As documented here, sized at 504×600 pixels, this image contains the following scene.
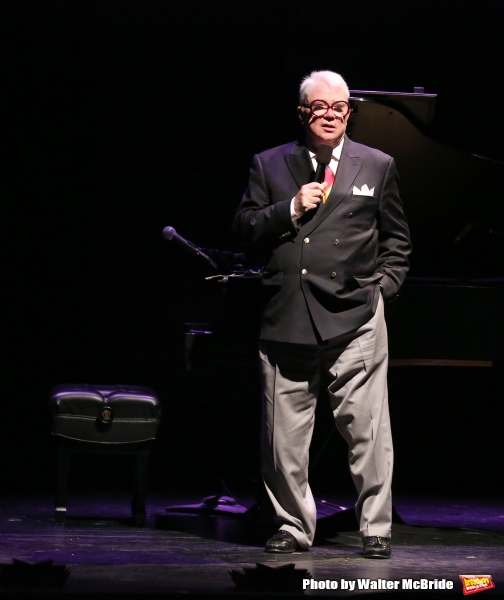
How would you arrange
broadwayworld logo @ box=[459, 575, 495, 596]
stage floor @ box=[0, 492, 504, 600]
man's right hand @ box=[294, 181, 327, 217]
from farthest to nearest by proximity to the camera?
man's right hand @ box=[294, 181, 327, 217] < stage floor @ box=[0, 492, 504, 600] < broadwayworld logo @ box=[459, 575, 495, 596]

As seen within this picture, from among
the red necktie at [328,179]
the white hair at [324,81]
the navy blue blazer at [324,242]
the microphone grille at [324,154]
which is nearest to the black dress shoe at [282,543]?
the navy blue blazer at [324,242]

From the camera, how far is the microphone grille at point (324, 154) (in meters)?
3.61

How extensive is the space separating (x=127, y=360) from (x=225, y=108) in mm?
→ 1461

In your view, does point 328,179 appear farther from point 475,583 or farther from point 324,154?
point 475,583

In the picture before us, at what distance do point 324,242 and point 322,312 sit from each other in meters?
0.25

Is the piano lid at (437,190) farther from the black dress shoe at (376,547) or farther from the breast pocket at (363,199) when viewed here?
the black dress shoe at (376,547)

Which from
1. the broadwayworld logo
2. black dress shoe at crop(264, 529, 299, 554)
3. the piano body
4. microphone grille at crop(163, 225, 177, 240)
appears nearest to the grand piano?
the piano body

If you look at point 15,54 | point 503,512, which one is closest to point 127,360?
point 15,54

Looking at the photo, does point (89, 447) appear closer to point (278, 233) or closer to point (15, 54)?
point (278, 233)

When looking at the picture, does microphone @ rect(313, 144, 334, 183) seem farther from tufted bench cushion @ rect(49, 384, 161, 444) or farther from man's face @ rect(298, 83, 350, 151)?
tufted bench cushion @ rect(49, 384, 161, 444)

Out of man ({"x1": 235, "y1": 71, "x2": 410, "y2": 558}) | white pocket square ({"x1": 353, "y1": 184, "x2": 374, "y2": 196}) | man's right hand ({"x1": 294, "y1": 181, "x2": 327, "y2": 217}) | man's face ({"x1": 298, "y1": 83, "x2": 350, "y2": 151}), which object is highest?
man's face ({"x1": 298, "y1": 83, "x2": 350, "y2": 151})

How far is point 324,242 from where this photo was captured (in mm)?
3744

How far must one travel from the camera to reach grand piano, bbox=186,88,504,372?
4.32 metres

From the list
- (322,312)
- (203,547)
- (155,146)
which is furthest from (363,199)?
(155,146)
